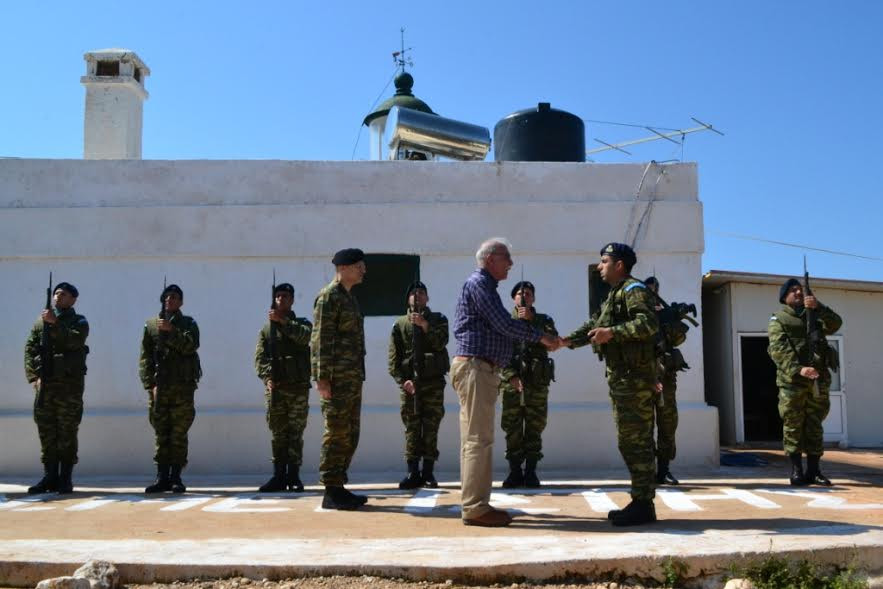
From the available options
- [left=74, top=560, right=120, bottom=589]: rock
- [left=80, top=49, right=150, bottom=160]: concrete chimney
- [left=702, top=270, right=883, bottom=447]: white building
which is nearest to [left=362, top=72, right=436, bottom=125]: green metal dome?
[left=80, top=49, right=150, bottom=160]: concrete chimney

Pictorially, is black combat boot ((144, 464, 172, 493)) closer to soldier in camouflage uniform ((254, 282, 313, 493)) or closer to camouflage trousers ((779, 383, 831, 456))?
soldier in camouflage uniform ((254, 282, 313, 493))

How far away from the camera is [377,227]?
31.8 ft

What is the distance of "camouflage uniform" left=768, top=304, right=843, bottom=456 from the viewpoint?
7328mm

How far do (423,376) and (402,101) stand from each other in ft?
45.6

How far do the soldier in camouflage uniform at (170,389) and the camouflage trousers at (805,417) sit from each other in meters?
5.77

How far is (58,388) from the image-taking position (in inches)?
308

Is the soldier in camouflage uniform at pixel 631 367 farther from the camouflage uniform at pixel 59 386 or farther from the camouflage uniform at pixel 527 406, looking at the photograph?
the camouflage uniform at pixel 59 386

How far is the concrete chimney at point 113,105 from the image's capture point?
38.0 feet

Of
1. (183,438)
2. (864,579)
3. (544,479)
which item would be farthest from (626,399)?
(183,438)

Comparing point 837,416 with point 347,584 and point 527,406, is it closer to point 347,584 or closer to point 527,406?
point 527,406

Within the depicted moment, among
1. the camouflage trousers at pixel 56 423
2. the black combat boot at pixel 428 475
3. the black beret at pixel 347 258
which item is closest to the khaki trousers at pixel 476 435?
the black beret at pixel 347 258

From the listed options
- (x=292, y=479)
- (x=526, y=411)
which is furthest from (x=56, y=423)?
(x=526, y=411)

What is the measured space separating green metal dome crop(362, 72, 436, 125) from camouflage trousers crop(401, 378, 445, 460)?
12217mm

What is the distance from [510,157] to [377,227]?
2433 mm
